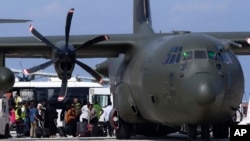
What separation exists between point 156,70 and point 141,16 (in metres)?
7.52

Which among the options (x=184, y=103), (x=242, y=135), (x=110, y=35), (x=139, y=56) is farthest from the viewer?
(x=110, y=35)

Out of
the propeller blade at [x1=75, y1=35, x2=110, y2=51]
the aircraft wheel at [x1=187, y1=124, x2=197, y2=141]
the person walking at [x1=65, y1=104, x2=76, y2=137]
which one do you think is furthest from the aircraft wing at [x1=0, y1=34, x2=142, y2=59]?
the aircraft wheel at [x1=187, y1=124, x2=197, y2=141]

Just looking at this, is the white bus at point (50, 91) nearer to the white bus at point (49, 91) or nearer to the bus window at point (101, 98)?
the white bus at point (49, 91)

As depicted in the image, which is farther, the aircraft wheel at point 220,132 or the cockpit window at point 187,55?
the aircraft wheel at point 220,132

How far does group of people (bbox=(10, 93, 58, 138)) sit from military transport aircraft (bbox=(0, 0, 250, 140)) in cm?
351

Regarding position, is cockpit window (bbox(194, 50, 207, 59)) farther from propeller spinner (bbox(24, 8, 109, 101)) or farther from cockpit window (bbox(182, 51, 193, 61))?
propeller spinner (bbox(24, 8, 109, 101))

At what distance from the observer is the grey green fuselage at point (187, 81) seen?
1683cm

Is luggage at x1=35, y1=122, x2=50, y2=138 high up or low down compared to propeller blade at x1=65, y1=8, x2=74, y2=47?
down

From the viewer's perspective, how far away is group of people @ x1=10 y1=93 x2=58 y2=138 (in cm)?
2858

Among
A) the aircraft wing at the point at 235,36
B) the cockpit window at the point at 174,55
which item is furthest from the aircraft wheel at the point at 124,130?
the cockpit window at the point at 174,55

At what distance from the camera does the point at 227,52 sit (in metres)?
18.4

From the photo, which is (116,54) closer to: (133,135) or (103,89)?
(133,135)

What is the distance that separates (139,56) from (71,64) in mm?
2427

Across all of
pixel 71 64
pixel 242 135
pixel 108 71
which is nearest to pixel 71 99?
pixel 108 71
